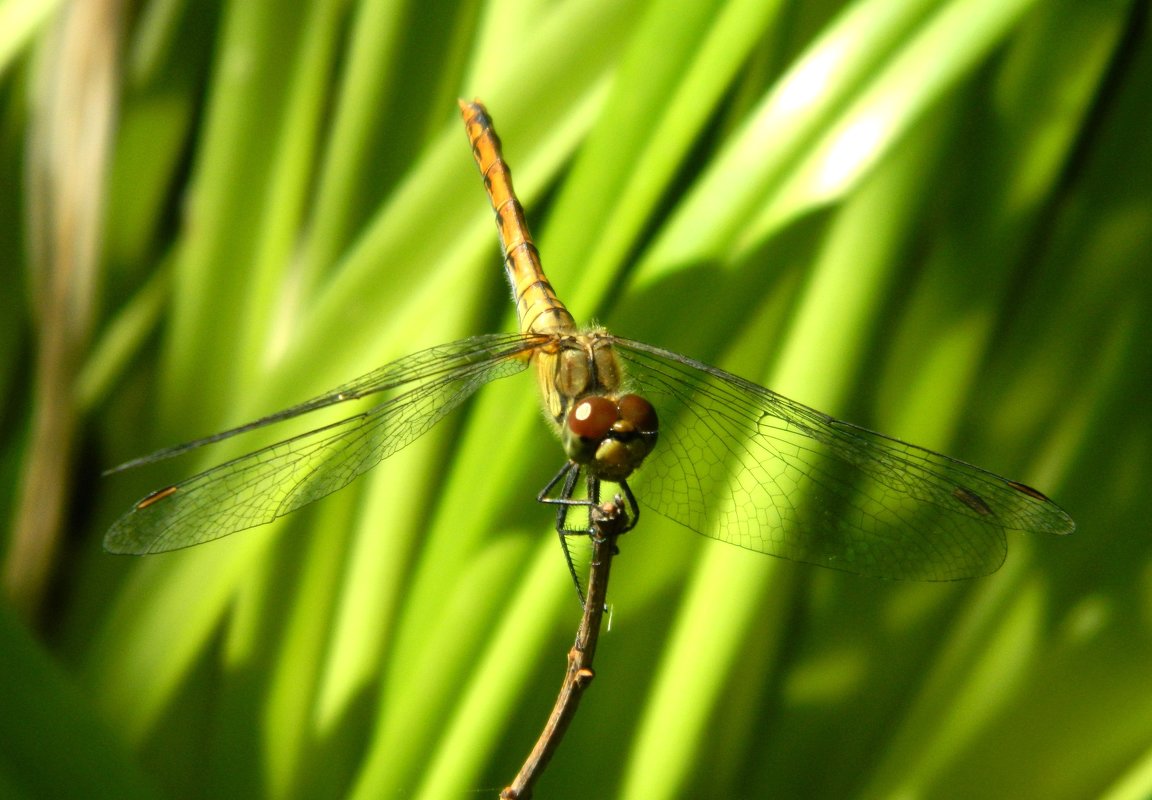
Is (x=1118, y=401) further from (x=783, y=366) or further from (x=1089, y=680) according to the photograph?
(x=783, y=366)

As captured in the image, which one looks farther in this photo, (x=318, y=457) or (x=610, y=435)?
(x=318, y=457)

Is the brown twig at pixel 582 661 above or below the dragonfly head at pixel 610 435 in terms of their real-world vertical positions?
below

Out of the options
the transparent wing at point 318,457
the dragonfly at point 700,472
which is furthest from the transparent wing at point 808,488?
the transparent wing at point 318,457

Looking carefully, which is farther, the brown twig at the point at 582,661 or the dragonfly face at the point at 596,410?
the dragonfly face at the point at 596,410

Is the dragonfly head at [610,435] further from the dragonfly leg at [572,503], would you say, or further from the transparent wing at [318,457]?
the transparent wing at [318,457]

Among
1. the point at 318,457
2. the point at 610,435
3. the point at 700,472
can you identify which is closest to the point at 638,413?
the point at 610,435

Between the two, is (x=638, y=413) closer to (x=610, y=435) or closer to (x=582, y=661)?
(x=610, y=435)

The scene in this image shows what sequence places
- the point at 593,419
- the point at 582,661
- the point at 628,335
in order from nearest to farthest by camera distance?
the point at 582,661
the point at 593,419
the point at 628,335
